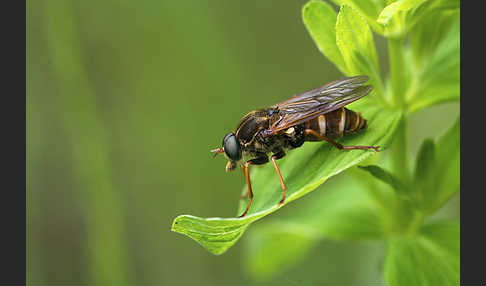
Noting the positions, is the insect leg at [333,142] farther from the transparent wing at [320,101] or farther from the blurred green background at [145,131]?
the blurred green background at [145,131]

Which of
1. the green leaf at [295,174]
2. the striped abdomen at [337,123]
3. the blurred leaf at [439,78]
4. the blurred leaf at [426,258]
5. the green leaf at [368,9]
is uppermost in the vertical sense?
the green leaf at [368,9]

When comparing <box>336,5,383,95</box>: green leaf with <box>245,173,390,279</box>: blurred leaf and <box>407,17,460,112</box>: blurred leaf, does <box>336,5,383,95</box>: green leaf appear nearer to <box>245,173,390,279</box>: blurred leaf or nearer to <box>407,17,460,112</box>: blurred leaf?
<box>407,17,460,112</box>: blurred leaf

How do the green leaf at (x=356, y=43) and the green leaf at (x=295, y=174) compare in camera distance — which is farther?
the green leaf at (x=356, y=43)

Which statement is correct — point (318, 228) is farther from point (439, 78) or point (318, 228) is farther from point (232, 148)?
point (439, 78)

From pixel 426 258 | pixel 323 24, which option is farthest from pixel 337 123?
pixel 426 258

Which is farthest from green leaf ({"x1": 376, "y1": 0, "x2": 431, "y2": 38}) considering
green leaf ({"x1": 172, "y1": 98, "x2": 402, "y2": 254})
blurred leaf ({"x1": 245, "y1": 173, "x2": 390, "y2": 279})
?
blurred leaf ({"x1": 245, "y1": 173, "x2": 390, "y2": 279})

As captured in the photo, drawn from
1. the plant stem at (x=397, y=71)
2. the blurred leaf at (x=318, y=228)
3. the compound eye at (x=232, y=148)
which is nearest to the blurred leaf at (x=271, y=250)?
the blurred leaf at (x=318, y=228)

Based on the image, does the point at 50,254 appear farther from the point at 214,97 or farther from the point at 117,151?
the point at 214,97
